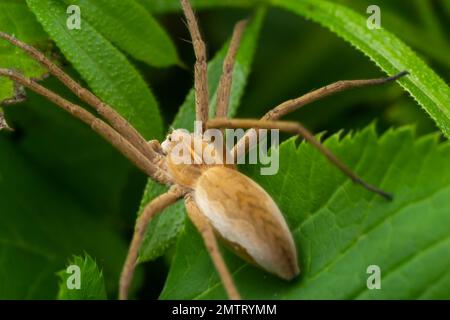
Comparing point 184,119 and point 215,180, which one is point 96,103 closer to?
point 184,119

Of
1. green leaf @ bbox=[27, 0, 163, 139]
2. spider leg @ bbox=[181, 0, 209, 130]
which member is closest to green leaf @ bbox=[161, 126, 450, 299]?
spider leg @ bbox=[181, 0, 209, 130]

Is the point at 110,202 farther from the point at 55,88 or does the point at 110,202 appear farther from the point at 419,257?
the point at 419,257

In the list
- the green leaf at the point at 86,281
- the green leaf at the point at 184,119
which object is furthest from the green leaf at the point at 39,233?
the green leaf at the point at 86,281

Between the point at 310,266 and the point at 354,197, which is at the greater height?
the point at 354,197

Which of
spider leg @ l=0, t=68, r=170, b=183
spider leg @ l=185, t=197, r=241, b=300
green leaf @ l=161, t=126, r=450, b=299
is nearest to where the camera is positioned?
green leaf @ l=161, t=126, r=450, b=299

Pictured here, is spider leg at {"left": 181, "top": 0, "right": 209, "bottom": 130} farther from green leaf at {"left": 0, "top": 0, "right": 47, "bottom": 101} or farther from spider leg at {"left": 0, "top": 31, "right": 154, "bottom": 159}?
green leaf at {"left": 0, "top": 0, "right": 47, "bottom": 101}

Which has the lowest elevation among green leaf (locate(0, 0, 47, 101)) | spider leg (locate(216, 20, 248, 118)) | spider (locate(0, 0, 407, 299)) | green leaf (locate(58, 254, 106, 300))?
green leaf (locate(58, 254, 106, 300))
